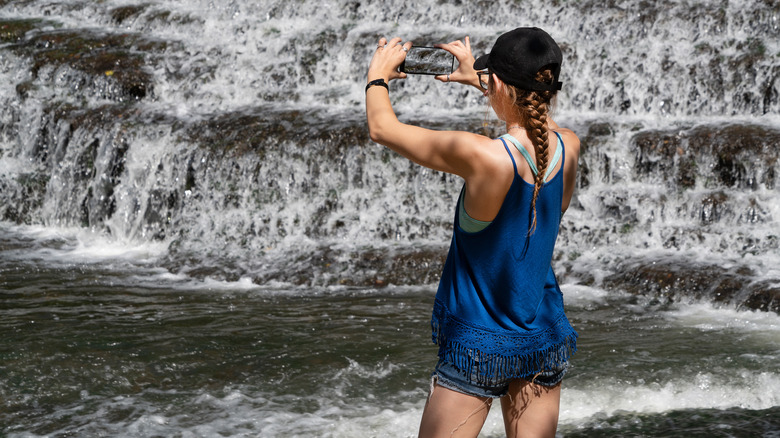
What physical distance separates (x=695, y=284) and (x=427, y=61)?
230 inches

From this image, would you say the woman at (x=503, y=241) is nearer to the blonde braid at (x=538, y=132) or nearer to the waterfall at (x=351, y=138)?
the blonde braid at (x=538, y=132)

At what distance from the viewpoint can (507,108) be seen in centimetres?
280

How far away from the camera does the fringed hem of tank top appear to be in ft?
9.34

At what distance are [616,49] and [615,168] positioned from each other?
2551 mm

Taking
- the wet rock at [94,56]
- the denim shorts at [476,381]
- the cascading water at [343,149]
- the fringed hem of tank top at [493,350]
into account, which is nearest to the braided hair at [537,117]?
the fringed hem of tank top at [493,350]

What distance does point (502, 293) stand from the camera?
9.35 ft

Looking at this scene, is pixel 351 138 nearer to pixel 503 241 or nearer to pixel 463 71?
pixel 463 71

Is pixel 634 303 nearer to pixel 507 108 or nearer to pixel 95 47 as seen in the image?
pixel 507 108

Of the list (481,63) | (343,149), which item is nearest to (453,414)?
(481,63)

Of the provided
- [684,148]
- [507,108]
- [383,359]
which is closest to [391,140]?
[507,108]

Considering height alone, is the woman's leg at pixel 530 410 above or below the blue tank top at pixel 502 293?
below

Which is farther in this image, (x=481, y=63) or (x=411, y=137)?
(x=481, y=63)

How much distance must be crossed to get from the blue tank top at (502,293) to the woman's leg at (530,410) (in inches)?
3.2

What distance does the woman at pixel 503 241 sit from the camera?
2.73 meters
